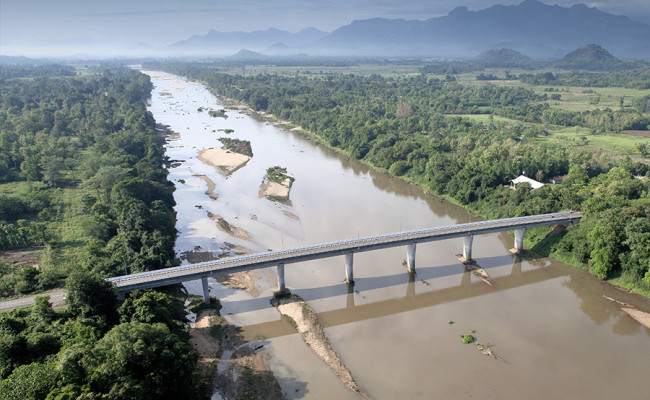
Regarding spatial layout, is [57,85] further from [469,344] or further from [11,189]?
[469,344]

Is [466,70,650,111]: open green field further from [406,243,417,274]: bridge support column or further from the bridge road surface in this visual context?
[406,243,417,274]: bridge support column

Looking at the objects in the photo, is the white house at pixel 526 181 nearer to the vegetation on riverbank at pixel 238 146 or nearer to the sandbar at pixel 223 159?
the sandbar at pixel 223 159

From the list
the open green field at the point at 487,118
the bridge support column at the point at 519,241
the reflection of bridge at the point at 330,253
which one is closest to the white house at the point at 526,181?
the reflection of bridge at the point at 330,253

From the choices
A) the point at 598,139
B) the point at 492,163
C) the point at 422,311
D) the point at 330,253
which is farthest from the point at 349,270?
the point at 598,139

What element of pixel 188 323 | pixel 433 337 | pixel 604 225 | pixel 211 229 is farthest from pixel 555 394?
pixel 211 229

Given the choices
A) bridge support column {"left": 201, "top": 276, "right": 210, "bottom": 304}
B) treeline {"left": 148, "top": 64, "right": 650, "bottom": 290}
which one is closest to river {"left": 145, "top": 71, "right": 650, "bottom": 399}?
bridge support column {"left": 201, "top": 276, "right": 210, "bottom": 304}
